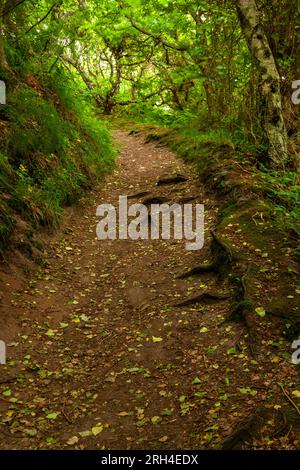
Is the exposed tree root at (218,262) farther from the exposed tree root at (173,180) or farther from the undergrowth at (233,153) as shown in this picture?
the exposed tree root at (173,180)

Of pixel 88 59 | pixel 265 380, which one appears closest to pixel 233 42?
pixel 265 380

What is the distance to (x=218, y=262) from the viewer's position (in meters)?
5.56

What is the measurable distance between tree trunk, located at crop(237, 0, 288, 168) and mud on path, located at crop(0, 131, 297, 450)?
220 centimetres

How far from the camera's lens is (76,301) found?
5500 millimetres

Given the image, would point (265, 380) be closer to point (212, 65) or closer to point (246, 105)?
point (246, 105)

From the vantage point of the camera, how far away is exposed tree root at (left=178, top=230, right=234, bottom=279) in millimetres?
5430

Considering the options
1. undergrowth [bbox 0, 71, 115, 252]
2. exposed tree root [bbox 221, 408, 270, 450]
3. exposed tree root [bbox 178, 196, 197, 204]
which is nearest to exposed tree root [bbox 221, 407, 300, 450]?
exposed tree root [bbox 221, 408, 270, 450]

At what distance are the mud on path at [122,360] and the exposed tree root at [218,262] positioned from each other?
0.15 metres

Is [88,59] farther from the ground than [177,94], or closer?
farther from the ground

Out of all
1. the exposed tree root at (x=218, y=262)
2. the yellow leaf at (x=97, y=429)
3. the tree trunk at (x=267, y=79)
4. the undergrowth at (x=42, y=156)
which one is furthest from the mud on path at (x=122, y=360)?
the tree trunk at (x=267, y=79)

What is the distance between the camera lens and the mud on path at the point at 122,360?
3.51 metres

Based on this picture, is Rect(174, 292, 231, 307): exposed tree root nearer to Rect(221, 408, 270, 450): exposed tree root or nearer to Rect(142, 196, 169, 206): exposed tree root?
Rect(221, 408, 270, 450): exposed tree root

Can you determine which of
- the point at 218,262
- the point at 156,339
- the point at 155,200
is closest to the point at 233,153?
the point at 155,200
